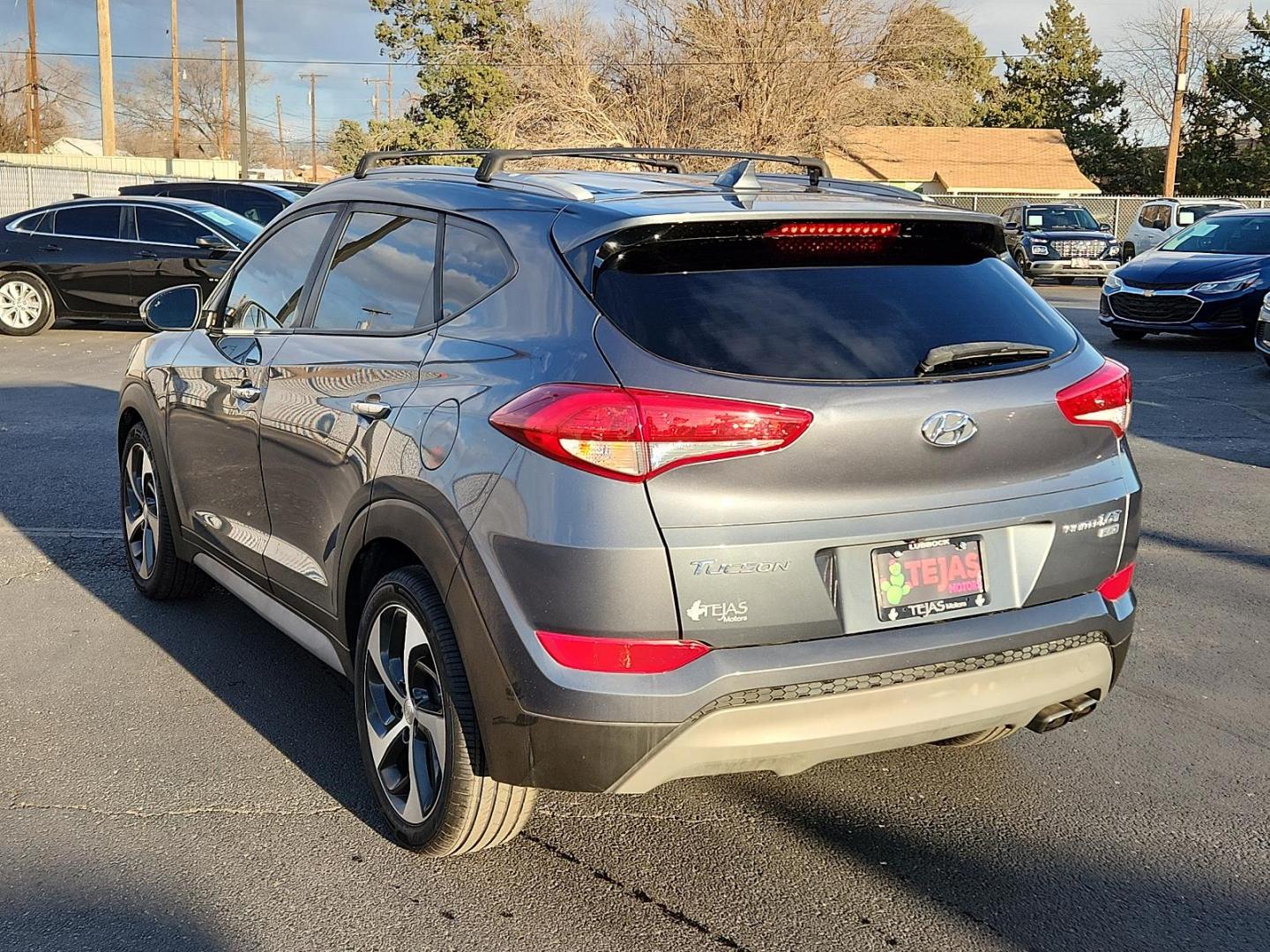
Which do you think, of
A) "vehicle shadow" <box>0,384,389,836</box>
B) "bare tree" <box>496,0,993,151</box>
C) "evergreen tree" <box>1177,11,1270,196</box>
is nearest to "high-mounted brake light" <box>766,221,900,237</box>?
"vehicle shadow" <box>0,384,389,836</box>

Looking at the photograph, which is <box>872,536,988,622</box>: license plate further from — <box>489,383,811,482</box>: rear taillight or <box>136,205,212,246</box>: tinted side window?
<box>136,205,212,246</box>: tinted side window

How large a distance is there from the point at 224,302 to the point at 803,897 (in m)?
3.14

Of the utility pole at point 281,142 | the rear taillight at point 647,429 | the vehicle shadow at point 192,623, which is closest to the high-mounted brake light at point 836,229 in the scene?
the rear taillight at point 647,429

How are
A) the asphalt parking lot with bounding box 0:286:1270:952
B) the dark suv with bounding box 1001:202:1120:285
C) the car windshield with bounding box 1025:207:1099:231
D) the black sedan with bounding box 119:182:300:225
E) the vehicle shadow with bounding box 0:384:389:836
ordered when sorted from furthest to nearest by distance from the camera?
the car windshield with bounding box 1025:207:1099:231 → the dark suv with bounding box 1001:202:1120:285 → the black sedan with bounding box 119:182:300:225 → the vehicle shadow with bounding box 0:384:389:836 → the asphalt parking lot with bounding box 0:286:1270:952

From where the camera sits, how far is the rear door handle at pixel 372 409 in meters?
3.54

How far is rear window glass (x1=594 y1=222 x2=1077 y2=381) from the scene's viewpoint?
303cm

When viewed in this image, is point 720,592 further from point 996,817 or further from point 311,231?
point 311,231

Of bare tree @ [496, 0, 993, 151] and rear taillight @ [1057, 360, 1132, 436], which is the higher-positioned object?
bare tree @ [496, 0, 993, 151]

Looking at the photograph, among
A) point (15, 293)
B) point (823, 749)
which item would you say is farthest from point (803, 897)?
point (15, 293)

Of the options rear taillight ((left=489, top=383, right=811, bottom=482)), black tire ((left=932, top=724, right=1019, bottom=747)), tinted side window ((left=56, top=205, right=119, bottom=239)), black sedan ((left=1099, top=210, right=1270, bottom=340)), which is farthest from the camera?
tinted side window ((left=56, top=205, right=119, bottom=239))

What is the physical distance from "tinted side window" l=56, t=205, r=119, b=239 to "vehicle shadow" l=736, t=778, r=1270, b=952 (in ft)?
47.4

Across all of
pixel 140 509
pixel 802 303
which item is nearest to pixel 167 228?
pixel 140 509

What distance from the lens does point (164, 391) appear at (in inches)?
205

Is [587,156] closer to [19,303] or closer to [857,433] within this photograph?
[857,433]
